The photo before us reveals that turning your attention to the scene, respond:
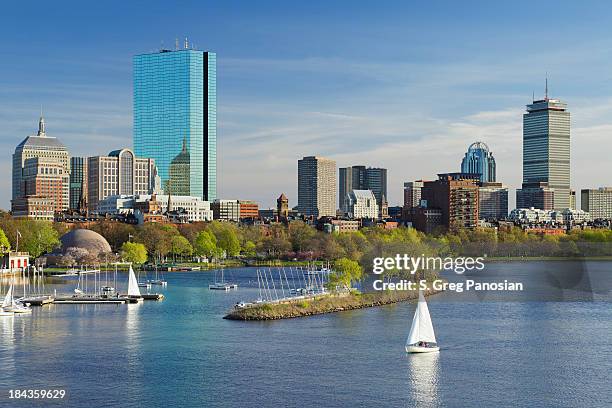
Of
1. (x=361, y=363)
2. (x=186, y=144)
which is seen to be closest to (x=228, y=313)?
(x=361, y=363)

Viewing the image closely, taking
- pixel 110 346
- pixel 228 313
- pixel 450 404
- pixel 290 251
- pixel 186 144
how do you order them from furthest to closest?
pixel 186 144
pixel 290 251
pixel 228 313
pixel 110 346
pixel 450 404

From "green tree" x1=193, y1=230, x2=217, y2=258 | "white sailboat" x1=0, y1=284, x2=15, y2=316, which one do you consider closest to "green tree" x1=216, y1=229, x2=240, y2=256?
"green tree" x1=193, y1=230, x2=217, y2=258

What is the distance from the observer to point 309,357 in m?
40.0

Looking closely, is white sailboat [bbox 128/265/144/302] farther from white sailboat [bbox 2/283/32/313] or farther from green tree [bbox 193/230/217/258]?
green tree [bbox 193/230/217/258]

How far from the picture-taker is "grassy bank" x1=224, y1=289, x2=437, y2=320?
53.2 m

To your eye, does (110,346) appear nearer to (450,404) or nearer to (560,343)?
(450,404)

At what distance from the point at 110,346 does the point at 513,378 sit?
17.0 meters

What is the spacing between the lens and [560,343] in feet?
146

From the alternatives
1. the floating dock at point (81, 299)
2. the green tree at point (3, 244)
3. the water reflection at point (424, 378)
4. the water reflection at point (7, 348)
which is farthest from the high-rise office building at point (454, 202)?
the water reflection at point (424, 378)

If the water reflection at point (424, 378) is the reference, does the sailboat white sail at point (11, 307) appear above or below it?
above

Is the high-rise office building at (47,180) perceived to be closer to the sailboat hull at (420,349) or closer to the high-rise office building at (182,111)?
the high-rise office building at (182,111)

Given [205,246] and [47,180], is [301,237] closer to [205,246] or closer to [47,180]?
[205,246]

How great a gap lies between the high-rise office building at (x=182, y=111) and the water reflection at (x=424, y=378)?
153 metres

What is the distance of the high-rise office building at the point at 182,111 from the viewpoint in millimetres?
189375
